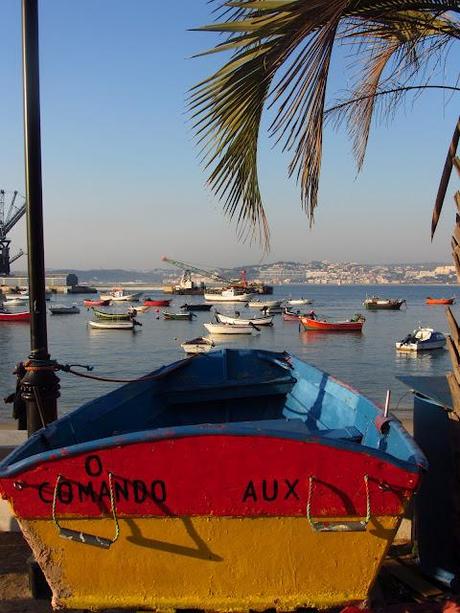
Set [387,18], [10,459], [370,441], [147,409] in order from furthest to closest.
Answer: [147,409] → [370,441] → [387,18] → [10,459]

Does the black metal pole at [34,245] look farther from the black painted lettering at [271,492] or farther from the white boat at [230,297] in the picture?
the white boat at [230,297]

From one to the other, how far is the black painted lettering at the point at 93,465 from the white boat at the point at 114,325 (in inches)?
2192

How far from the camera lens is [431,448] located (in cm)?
467

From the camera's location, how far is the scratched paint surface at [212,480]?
135 inches

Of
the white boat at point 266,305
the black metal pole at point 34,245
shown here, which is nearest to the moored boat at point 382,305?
the white boat at point 266,305

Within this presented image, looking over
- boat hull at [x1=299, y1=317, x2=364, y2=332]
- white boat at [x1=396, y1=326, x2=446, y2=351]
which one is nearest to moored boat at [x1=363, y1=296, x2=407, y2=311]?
boat hull at [x1=299, y1=317, x2=364, y2=332]

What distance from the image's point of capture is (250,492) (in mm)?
3467

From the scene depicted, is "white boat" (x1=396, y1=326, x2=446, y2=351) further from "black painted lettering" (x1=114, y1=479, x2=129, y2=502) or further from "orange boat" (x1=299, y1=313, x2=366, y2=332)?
"black painted lettering" (x1=114, y1=479, x2=129, y2=502)

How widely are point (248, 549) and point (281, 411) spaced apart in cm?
392

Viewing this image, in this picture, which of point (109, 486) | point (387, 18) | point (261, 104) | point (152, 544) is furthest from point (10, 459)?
point (387, 18)

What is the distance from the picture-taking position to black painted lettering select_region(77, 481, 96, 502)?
135 inches

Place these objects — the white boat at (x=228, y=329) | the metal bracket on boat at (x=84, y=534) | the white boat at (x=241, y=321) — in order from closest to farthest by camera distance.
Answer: the metal bracket on boat at (x=84, y=534) < the white boat at (x=228, y=329) < the white boat at (x=241, y=321)

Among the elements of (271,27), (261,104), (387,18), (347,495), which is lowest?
(347,495)

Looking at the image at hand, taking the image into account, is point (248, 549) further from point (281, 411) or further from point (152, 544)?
point (281, 411)
